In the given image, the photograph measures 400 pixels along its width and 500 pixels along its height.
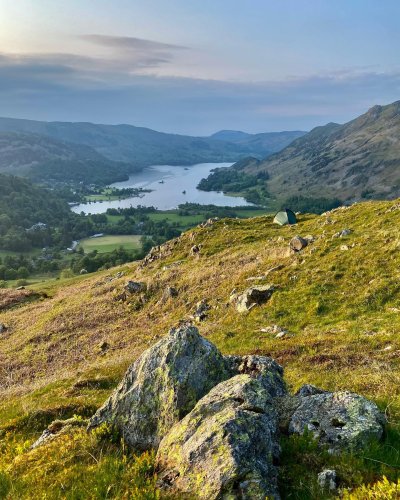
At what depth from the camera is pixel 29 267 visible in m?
156

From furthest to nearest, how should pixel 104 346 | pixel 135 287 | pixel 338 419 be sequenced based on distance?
pixel 135 287, pixel 104 346, pixel 338 419

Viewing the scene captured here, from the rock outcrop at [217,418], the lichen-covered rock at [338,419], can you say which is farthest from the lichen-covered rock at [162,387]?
the lichen-covered rock at [338,419]


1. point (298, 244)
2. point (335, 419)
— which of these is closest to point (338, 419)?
point (335, 419)

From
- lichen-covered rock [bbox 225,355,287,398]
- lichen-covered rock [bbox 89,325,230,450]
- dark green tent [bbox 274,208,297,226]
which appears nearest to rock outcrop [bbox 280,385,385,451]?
lichen-covered rock [bbox 225,355,287,398]

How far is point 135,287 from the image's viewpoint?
43.2 meters

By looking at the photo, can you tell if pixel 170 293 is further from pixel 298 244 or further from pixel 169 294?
pixel 298 244

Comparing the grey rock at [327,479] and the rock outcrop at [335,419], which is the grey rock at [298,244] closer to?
the rock outcrop at [335,419]

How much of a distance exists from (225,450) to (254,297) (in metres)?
21.7

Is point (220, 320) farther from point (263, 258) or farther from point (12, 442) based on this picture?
point (12, 442)

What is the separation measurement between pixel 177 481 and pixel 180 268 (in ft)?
130

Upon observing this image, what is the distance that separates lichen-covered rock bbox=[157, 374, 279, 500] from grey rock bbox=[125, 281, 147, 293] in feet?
112

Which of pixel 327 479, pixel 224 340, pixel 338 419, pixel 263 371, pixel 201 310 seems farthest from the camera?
pixel 201 310

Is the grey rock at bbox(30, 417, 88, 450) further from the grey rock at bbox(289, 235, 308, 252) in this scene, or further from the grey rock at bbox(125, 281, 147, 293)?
the grey rock at bbox(125, 281, 147, 293)

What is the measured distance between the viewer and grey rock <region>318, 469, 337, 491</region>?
7.25 m
